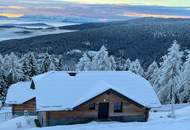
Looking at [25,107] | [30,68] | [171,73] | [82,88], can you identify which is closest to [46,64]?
[30,68]

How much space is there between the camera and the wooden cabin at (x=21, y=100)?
50500 millimetres

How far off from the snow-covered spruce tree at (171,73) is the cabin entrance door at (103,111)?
20071 millimetres

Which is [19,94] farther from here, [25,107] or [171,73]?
[171,73]

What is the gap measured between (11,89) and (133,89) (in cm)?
2213

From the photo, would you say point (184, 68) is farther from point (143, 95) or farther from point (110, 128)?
point (110, 128)

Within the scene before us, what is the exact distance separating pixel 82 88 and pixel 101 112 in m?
2.93

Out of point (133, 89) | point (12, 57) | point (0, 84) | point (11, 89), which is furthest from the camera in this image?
point (12, 57)

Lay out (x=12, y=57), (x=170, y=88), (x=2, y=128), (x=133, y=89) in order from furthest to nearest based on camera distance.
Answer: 1. (x=12, y=57)
2. (x=170, y=88)
3. (x=133, y=89)
4. (x=2, y=128)

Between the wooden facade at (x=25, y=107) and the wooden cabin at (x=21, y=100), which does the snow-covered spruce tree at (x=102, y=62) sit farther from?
the wooden facade at (x=25, y=107)

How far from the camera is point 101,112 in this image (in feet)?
120

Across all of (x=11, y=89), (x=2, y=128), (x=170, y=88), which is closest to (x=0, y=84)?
(x=11, y=89)

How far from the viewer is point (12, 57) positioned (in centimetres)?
7944

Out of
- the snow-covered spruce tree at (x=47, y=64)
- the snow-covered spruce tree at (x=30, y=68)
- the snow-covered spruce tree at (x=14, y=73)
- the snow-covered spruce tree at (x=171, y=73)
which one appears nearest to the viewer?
the snow-covered spruce tree at (x=171, y=73)

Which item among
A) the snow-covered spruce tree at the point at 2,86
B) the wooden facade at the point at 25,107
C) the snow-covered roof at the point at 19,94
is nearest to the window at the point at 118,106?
the wooden facade at the point at 25,107
